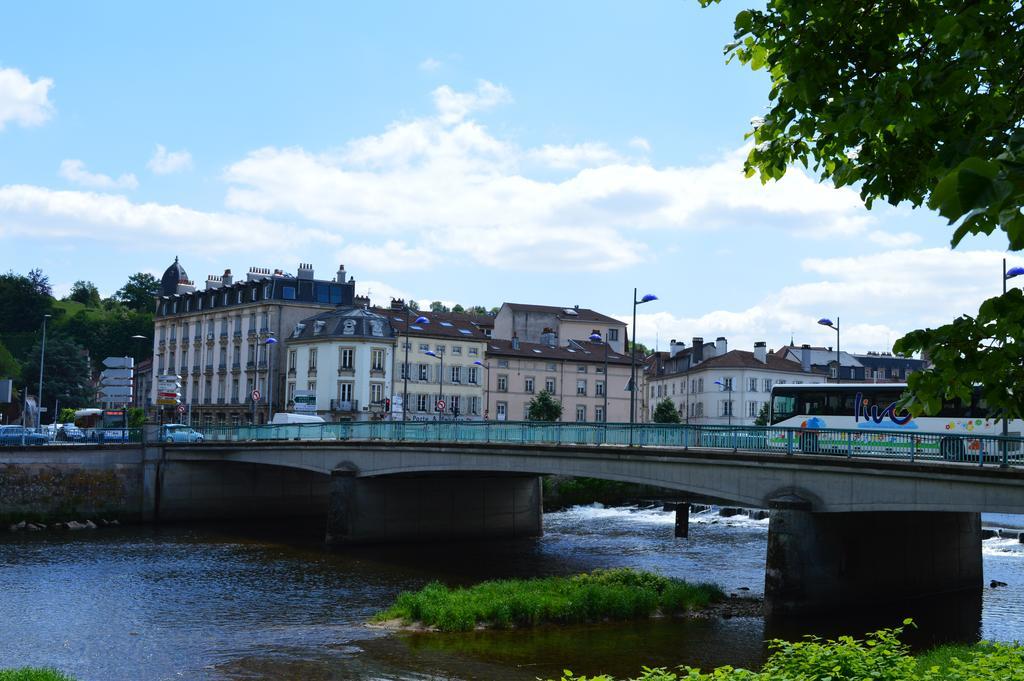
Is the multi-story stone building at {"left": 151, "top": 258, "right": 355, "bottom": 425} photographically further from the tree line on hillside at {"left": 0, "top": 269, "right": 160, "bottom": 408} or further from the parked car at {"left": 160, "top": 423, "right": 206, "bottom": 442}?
the tree line on hillside at {"left": 0, "top": 269, "right": 160, "bottom": 408}

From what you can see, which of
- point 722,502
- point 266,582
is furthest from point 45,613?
point 722,502

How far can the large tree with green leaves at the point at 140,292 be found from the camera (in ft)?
606

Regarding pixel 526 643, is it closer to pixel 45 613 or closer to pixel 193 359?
pixel 45 613

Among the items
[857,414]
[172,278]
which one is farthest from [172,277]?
[857,414]

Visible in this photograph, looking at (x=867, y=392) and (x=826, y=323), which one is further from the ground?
(x=826, y=323)

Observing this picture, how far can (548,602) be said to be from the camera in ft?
98.4

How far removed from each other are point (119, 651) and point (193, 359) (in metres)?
79.4

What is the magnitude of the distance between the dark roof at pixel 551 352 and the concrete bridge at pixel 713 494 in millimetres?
39731

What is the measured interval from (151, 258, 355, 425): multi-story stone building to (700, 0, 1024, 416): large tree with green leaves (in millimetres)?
77362

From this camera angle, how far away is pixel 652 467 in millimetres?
34719

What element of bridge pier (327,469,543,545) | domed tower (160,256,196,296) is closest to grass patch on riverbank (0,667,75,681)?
bridge pier (327,469,543,545)

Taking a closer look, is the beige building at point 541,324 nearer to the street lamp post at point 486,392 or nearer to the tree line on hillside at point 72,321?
the street lamp post at point 486,392

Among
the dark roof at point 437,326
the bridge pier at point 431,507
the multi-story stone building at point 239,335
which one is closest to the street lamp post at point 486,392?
the dark roof at point 437,326

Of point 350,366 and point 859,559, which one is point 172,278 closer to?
point 350,366
